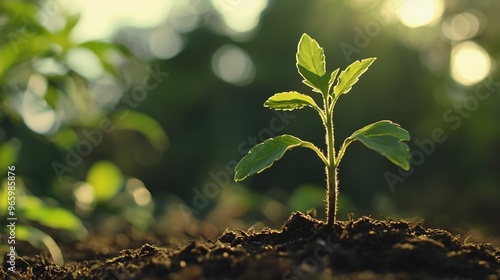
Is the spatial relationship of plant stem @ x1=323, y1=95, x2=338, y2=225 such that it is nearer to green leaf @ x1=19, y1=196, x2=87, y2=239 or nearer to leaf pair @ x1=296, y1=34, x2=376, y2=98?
leaf pair @ x1=296, y1=34, x2=376, y2=98

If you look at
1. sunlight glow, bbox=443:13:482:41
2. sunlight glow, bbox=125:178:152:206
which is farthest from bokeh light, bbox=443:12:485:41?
sunlight glow, bbox=125:178:152:206

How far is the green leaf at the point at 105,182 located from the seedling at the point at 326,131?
305 cm

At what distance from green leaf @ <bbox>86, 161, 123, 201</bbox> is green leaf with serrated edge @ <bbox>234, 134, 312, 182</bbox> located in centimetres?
308

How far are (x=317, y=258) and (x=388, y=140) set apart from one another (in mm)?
399

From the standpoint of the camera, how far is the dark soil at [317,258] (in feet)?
5.02

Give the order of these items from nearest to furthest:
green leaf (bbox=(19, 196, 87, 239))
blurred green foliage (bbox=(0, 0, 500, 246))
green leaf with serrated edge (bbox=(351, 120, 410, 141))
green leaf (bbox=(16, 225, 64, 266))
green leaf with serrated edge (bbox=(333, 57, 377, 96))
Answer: green leaf with serrated edge (bbox=(351, 120, 410, 141))
green leaf with serrated edge (bbox=(333, 57, 377, 96))
green leaf (bbox=(16, 225, 64, 266))
green leaf (bbox=(19, 196, 87, 239))
blurred green foliage (bbox=(0, 0, 500, 246))

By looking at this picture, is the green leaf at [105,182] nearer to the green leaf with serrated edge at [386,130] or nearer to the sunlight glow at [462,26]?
the green leaf with serrated edge at [386,130]

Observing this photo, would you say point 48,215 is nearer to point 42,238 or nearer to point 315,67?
point 42,238

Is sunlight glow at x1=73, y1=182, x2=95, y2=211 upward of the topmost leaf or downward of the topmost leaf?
upward

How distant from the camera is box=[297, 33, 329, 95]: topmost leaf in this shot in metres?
1.90

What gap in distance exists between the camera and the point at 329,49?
1223 centimetres

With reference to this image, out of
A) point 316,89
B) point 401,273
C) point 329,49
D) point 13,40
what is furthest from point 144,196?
point 329,49

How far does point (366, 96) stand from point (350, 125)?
2.23 ft

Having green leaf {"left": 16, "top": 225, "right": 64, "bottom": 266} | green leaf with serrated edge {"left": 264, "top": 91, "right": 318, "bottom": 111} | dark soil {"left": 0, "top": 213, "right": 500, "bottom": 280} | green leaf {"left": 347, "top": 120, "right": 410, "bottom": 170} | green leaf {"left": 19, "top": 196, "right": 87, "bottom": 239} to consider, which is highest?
A: green leaf {"left": 19, "top": 196, "right": 87, "bottom": 239}
